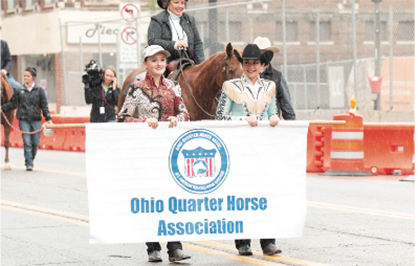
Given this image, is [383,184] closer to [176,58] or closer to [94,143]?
[176,58]

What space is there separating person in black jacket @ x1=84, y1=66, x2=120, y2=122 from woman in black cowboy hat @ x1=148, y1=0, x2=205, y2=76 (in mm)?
4651

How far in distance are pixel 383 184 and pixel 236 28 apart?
1008 cm

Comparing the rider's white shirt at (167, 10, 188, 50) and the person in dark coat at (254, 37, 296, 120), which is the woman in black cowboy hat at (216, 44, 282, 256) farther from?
the rider's white shirt at (167, 10, 188, 50)

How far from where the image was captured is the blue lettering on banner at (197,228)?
6816 mm

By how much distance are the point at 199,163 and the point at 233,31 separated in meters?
15.9

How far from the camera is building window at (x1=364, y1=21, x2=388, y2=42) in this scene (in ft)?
65.1

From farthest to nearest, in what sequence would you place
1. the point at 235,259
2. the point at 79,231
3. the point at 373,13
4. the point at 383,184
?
the point at 373,13, the point at 383,184, the point at 79,231, the point at 235,259

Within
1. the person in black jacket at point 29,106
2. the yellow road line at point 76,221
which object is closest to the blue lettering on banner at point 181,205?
the yellow road line at point 76,221

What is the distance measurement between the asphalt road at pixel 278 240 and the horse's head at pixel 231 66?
183 centimetres

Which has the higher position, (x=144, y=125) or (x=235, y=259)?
(x=144, y=125)

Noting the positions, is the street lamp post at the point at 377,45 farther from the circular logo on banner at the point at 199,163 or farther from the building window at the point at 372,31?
the circular logo on banner at the point at 199,163

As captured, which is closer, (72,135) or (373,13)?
(373,13)

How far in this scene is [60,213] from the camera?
10.4m

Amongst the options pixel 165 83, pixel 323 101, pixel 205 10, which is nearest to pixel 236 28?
pixel 205 10
